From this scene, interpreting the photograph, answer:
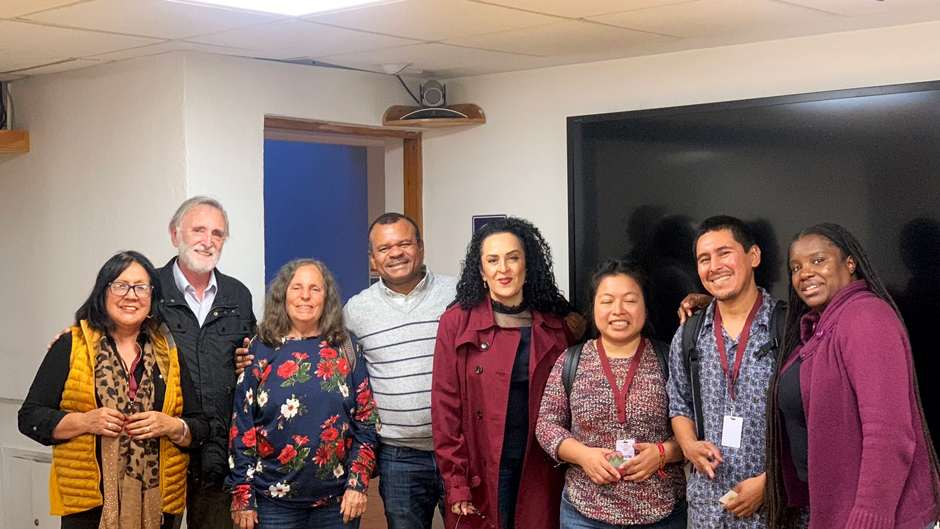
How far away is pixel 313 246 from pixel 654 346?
14.4ft

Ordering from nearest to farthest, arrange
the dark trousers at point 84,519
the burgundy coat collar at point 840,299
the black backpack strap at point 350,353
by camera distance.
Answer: the burgundy coat collar at point 840,299
the dark trousers at point 84,519
the black backpack strap at point 350,353

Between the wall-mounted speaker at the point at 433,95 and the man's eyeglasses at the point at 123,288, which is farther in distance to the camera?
the wall-mounted speaker at the point at 433,95

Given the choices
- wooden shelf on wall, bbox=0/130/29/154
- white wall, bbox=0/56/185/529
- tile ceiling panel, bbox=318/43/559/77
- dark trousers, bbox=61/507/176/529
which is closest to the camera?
dark trousers, bbox=61/507/176/529

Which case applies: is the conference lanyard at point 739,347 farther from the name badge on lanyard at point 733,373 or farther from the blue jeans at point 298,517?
the blue jeans at point 298,517

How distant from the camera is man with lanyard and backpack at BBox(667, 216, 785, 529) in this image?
125 inches

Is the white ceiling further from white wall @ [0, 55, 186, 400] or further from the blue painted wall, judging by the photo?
the blue painted wall

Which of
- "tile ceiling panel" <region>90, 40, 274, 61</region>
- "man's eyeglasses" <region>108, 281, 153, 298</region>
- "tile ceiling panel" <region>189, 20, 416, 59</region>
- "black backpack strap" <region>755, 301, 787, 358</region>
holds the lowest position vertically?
"black backpack strap" <region>755, 301, 787, 358</region>

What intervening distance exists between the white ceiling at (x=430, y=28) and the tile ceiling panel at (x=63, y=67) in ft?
0.07

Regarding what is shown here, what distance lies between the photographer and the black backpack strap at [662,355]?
3482 millimetres

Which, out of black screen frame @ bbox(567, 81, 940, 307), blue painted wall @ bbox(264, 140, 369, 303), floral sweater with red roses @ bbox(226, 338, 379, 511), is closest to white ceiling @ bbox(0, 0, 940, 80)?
black screen frame @ bbox(567, 81, 940, 307)

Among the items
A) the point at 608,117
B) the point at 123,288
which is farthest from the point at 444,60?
the point at 123,288

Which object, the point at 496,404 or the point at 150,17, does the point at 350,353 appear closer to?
the point at 496,404

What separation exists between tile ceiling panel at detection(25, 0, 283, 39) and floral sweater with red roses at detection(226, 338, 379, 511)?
1191 millimetres

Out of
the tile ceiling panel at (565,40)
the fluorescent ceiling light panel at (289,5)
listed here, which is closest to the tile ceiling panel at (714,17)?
the tile ceiling panel at (565,40)
